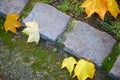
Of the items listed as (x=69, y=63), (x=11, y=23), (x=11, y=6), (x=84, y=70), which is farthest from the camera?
(x=11, y=6)

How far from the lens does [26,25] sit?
85.5 inches

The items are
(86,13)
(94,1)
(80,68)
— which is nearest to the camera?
(80,68)

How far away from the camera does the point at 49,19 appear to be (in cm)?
222

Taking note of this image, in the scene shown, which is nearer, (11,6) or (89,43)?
(89,43)

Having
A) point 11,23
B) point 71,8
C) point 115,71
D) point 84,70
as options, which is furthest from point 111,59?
point 11,23

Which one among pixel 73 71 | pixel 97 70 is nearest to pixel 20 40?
pixel 73 71

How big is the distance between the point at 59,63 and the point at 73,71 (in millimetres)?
131

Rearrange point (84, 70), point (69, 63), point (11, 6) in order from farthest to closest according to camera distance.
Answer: point (11, 6), point (69, 63), point (84, 70)

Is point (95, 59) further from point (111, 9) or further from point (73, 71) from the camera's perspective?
point (111, 9)

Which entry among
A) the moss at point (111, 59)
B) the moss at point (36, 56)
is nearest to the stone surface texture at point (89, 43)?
the moss at point (111, 59)

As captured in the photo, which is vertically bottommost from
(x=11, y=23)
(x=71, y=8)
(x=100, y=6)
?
(x=11, y=23)

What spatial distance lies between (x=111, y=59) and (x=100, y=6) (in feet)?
1.33

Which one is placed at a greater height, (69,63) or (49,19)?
(49,19)

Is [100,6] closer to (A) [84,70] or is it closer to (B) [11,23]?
(A) [84,70]
